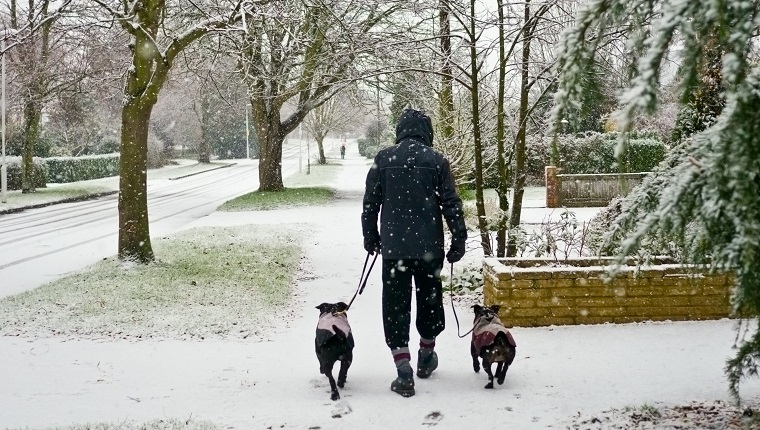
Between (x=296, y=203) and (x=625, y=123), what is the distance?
740 inches

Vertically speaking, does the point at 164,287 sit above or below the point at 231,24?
below

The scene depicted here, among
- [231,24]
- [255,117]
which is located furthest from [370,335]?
[255,117]

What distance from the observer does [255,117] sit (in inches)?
907

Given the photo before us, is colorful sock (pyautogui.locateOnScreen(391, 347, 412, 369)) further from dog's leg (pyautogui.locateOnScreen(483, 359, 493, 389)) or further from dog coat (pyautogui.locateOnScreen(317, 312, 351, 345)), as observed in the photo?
dog's leg (pyautogui.locateOnScreen(483, 359, 493, 389))

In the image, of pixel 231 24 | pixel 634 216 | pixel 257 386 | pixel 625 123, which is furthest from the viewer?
pixel 231 24

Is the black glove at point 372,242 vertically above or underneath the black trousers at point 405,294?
above

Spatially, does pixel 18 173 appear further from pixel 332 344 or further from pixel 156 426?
pixel 332 344

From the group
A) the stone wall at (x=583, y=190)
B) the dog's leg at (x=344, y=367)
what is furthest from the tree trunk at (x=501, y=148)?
the stone wall at (x=583, y=190)

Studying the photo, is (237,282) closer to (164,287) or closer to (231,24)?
(164,287)

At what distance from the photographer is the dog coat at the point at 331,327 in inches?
161

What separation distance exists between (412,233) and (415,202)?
22cm

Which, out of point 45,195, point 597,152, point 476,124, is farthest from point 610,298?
point 45,195

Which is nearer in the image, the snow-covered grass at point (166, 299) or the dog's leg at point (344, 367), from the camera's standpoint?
the dog's leg at point (344, 367)

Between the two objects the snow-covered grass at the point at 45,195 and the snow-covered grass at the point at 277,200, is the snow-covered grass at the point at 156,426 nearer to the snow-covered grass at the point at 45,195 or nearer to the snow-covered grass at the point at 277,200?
the snow-covered grass at the point at 277,200
